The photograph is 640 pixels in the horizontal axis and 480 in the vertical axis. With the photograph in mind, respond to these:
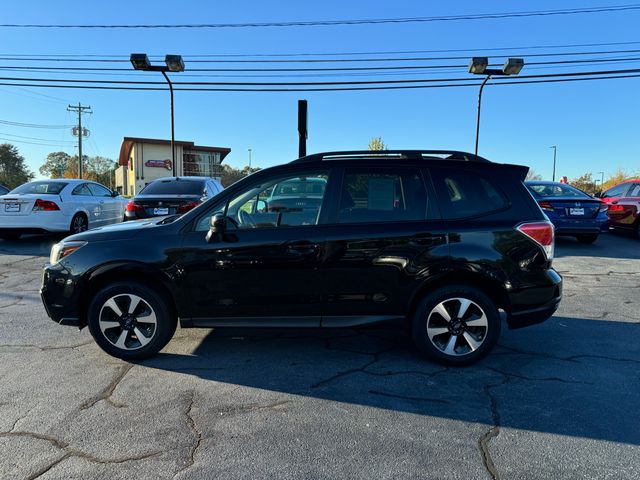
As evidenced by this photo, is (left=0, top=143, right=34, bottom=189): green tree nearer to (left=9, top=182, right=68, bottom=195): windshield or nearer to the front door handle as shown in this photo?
(left=9, top=182, right=68, bottom=195): windshield

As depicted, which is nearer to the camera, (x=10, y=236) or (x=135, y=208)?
(x=135, y=208)

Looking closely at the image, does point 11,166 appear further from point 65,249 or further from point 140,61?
point 65,249

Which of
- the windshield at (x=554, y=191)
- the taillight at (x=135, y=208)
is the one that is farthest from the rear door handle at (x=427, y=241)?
the windshield at (x=554, y=191)

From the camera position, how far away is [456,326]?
12.9 ft

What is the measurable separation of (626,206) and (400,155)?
37.4ft

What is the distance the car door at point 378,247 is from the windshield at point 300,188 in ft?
0.58

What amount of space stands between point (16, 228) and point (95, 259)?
27.5ft

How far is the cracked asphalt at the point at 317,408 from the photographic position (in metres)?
2.58

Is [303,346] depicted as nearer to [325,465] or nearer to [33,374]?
[325,465]

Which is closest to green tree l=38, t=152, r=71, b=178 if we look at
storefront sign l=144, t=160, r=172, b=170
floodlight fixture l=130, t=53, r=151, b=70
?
storefront sign l=144, t=160, r=172, b=170

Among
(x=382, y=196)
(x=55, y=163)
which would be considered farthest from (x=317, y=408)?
(x=55, y=163)

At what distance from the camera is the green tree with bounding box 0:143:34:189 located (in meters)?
78.6

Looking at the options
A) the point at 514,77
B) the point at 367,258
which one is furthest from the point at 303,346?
the point at 514,77

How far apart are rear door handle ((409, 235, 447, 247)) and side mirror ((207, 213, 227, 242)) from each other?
5.16 feet
